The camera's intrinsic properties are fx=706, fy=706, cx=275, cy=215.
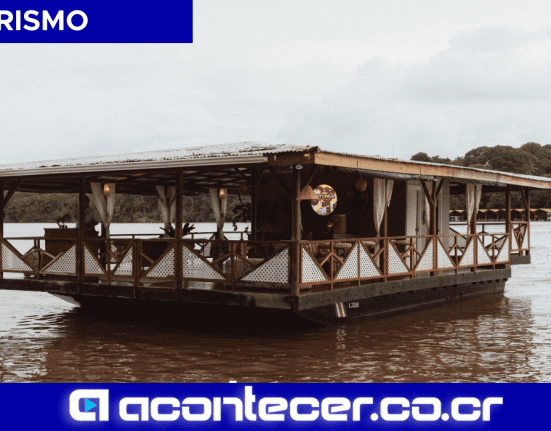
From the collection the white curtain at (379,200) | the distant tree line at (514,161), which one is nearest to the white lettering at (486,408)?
the white curtain at (379,200)

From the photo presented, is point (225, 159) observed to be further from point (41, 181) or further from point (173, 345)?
point (41, 181)

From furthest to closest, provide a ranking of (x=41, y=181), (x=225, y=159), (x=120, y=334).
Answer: (x=41, y=181) < (x=120, y=334) < (x=225, y=159)

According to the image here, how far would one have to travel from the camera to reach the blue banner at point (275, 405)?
6.63 meters

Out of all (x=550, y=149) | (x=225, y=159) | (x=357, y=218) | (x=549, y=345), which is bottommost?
(x=549, y=345)

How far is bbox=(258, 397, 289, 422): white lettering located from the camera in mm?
6734

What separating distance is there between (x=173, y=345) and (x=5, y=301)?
907cm

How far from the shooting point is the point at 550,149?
363 feet

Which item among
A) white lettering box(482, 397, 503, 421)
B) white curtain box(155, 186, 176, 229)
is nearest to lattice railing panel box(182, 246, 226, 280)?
white lettering box(482, 397, 503, 421)

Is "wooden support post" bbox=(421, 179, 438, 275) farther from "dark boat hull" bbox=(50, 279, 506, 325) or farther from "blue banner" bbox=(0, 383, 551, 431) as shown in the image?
"blue banner" bbox=(0, 383, 551, 431)

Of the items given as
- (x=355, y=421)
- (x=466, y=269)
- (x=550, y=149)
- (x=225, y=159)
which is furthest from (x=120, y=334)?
(x=550, y=149)

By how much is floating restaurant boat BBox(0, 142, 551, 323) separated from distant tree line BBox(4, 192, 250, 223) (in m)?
17.7

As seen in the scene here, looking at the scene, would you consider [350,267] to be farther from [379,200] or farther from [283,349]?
[283,349]

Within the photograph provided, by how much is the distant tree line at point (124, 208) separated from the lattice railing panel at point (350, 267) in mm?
21629

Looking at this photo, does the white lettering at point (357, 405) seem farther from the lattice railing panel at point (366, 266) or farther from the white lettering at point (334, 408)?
the lattice railing panel at point (366, 266)
